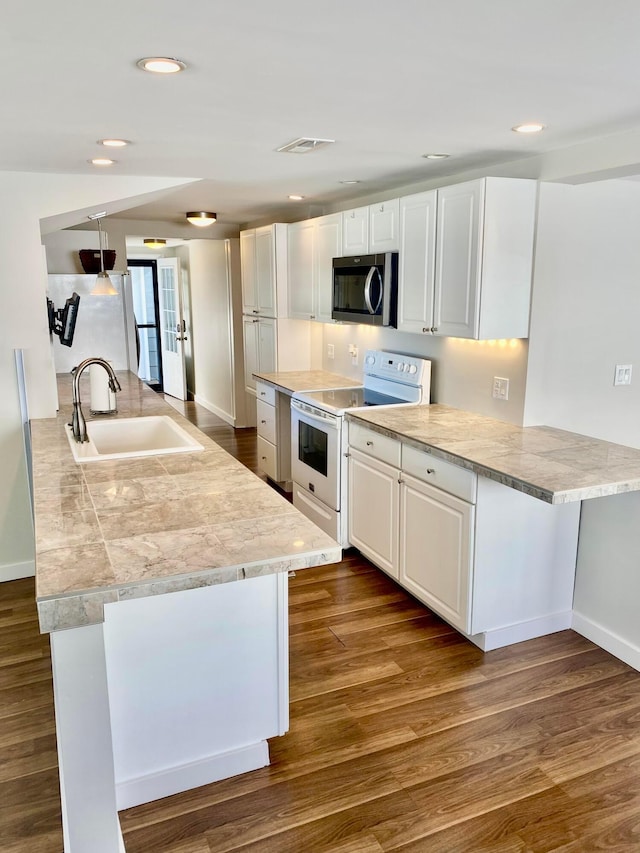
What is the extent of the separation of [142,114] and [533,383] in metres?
2.10

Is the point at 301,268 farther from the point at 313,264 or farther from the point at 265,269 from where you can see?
the point at 265,269

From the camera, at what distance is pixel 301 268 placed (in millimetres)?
4930

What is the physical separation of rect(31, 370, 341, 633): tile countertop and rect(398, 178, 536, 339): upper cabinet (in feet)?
4.55

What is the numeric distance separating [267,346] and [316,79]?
146 inches

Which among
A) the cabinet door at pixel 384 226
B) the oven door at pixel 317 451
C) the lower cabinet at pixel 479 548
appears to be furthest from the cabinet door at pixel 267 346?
the lower cabinet at pixel 479 548

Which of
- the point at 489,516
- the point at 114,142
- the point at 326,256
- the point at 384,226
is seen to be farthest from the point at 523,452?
the point at 326,256

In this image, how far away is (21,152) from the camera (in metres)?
2.82

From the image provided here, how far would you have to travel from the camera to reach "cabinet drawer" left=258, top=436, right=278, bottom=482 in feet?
16.8

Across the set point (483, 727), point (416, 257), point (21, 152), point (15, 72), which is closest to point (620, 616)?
point (483, 727)

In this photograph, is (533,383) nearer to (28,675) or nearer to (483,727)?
(483,727)

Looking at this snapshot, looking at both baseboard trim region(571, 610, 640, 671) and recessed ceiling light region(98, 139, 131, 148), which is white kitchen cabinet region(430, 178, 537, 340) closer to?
baseboard trim region(571, 610, 640, 671)

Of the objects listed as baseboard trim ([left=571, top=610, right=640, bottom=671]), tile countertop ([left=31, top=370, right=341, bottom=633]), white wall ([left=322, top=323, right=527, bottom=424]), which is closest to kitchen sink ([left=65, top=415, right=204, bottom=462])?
tile countertop ([left=31, top=370, right=341, bottom=633])

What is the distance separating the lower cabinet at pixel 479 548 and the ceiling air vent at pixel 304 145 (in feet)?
4.71

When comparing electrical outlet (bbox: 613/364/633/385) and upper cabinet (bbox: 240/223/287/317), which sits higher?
upper cabinet (bbox: 240/223/287/317)
